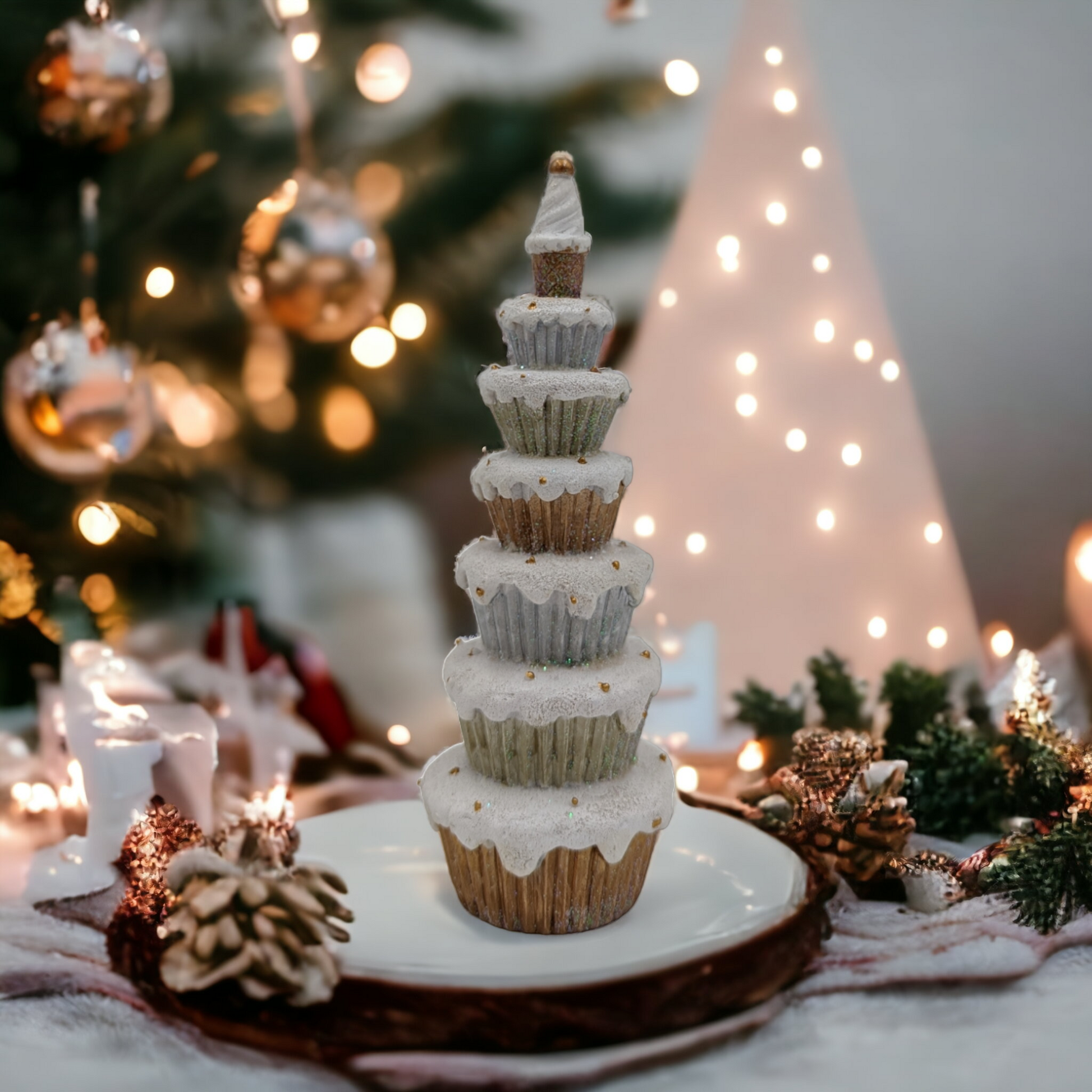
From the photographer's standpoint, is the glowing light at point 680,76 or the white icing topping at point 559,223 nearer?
the white icing topping at point 559,223

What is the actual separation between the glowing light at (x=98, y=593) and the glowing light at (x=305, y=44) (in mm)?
1004

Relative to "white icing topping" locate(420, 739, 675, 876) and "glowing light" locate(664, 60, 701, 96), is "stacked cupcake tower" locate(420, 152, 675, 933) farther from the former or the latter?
"glowing light" locate(664, 60, 701, 96)

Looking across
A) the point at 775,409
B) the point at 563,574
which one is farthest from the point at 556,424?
the point at 775,409

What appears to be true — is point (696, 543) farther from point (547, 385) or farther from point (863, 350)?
point (547, 385)

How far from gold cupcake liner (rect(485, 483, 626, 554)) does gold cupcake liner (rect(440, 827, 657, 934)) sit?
1.26ft

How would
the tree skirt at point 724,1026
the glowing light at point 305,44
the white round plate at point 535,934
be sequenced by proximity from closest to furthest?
the tree skirt at point 724,1026
the white round plate at point 535,934
the glowing light at point 305,44

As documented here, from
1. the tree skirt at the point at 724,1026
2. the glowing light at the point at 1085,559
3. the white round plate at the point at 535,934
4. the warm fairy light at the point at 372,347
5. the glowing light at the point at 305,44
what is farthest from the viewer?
the glowing light at the point at 1085,559

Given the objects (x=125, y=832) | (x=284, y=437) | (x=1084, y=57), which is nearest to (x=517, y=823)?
(x=125, y=832)

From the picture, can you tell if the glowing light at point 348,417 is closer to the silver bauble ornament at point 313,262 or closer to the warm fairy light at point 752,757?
the silver bauble ornament at point 313,262

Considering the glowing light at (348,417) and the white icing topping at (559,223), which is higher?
the white icing topping at (559,223)

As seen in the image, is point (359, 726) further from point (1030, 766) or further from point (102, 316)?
point (1030, 766)

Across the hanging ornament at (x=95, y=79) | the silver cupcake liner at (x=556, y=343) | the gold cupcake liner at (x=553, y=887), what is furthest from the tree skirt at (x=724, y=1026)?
the hanging ornament at (x=95, y=79)

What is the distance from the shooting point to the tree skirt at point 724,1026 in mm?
1246

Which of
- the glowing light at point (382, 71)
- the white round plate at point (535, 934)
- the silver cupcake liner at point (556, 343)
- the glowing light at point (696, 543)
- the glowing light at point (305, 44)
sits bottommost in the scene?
the white round plate at point (535, 934)
